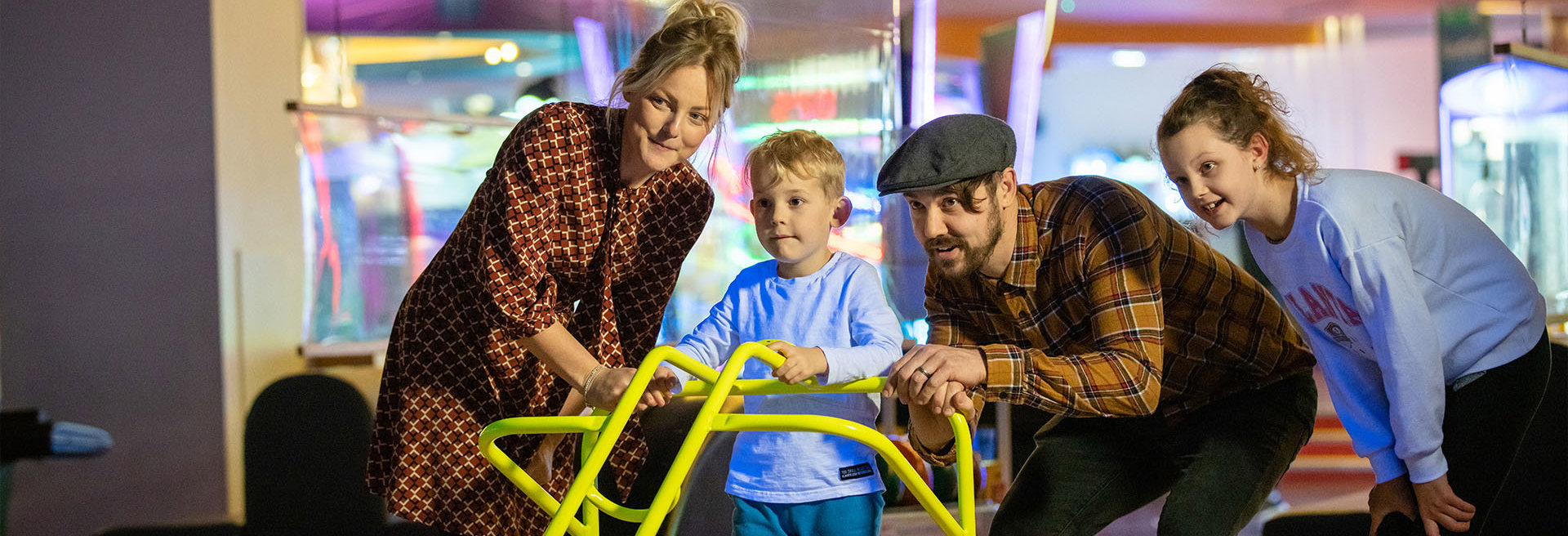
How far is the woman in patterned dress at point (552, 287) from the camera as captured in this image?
193cm

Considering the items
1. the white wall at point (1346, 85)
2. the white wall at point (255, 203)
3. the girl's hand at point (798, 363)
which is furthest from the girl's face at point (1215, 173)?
the white wall at point (1346, 85)

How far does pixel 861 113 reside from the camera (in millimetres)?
3434

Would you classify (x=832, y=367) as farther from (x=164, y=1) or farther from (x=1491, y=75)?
(x=1491, y=75)


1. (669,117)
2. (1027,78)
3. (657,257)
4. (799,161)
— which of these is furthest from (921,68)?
(669,117)

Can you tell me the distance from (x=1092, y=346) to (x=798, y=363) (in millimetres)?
562

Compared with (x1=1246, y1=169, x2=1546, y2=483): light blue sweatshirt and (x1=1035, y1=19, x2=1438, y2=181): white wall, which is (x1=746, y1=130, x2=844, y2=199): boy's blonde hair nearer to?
(x1=1246, y1=169, x2=1546, y2=483): light blue sweatshirt

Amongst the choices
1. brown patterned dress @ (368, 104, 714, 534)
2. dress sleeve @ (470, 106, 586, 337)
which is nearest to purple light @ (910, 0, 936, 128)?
brown patterned dress @ (368, 104, 714, 534)

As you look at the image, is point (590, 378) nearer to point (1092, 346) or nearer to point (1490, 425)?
point (1092, 346)

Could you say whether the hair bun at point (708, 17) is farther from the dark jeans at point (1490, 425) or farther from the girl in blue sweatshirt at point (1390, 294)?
the dark jeans at point (1490, 425)

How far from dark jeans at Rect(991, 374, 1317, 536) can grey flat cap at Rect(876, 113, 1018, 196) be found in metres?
0.61

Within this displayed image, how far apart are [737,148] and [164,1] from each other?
1.89 m

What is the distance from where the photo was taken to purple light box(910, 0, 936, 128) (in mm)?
3416

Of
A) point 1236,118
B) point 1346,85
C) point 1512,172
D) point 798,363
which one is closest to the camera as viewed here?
point 798,363

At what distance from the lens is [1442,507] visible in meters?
1.97
